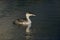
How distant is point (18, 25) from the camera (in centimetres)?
1897

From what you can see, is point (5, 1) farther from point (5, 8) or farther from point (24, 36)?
point (24, 36)

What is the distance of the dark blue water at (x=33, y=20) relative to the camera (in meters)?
16.3

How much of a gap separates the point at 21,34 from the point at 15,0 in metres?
10.8

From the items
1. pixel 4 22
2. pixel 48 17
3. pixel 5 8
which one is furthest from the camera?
pixel 5 8

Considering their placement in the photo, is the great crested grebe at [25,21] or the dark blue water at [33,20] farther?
the great crested grebe at [25,21]

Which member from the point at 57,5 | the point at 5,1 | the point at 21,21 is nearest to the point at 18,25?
the point at 21,21

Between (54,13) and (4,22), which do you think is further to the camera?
(54,13)

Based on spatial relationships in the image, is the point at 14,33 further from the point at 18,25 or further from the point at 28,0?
the point at 28,0

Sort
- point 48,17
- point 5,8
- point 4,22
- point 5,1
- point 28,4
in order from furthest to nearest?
point 5,1
point 28,4
point 5,8
point 48,17
point 4,22

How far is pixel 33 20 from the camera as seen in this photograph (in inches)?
777

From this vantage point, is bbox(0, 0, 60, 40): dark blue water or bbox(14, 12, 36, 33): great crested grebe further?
bbox(14, 12, 36, 33): great crested grebe

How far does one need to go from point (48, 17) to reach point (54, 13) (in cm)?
125

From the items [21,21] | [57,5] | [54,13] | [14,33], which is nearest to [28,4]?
[57,5]

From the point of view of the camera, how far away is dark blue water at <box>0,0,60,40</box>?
16.3m
